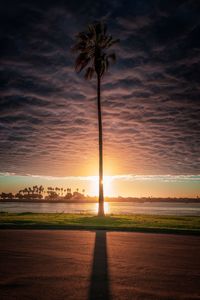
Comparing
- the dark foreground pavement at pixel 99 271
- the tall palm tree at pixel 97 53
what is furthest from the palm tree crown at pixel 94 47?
the dark foreground pavement at pixel 99 271

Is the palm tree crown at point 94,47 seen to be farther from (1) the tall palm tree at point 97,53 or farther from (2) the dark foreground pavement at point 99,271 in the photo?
(2) the dark foreground pavement at point 99,271

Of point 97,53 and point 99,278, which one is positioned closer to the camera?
point 99,278

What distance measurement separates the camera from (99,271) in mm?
7445

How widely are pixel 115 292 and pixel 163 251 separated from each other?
5.08 metres

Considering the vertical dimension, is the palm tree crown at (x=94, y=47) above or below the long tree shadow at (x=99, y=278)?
above

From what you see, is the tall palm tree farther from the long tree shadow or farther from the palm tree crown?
the long tree shadow

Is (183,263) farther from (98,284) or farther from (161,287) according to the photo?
(98,284)

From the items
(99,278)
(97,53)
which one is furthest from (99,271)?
(97,53)

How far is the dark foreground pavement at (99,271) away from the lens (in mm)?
5680

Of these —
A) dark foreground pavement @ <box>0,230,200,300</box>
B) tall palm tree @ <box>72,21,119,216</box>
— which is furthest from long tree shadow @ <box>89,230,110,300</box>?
tall palm tree @ <box>72,21,119,216</box>

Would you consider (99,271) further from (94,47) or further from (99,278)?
(94,47)

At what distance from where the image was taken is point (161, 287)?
605 centimetres

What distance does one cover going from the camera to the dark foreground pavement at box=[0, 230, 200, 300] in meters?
5.68

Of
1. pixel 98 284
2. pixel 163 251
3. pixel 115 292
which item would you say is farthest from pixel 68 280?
pixel 163 251
